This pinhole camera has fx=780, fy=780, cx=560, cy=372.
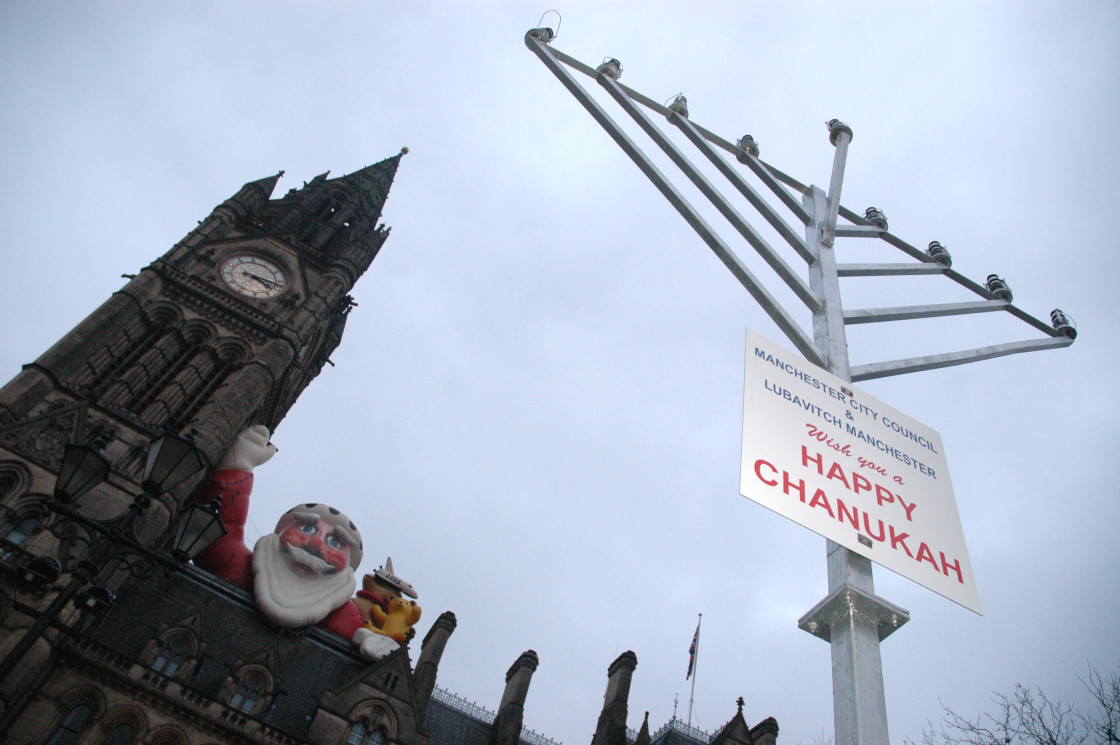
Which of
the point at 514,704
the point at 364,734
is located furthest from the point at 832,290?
the point at 514,704

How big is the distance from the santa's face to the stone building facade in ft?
6.06

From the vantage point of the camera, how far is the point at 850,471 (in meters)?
5.33

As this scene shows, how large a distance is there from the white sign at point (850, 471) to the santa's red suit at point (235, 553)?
2346 cm

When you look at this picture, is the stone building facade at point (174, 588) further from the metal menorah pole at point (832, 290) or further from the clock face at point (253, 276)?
the metal menorah pole at point (832, 290)

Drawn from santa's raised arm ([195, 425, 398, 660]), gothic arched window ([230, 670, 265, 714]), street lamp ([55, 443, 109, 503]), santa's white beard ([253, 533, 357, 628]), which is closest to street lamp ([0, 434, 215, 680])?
street lamp ([55, 443, 109, 503])

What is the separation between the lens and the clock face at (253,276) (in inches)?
1428

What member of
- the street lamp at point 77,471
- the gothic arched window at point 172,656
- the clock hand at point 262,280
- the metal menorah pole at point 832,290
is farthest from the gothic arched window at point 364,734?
the clock hand at point 262,280

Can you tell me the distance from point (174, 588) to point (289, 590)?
3438 mm

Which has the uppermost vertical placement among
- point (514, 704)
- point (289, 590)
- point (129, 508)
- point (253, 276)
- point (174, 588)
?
point (253, 276)

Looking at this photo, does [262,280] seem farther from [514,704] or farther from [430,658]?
[514,704]

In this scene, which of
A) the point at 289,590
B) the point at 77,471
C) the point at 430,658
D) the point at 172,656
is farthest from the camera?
the point at 430,658

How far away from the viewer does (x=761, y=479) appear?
16.2ft

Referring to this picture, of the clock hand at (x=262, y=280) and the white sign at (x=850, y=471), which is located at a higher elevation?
the clock hand at (x=262, y=280)

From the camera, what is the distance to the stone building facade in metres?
19.1
